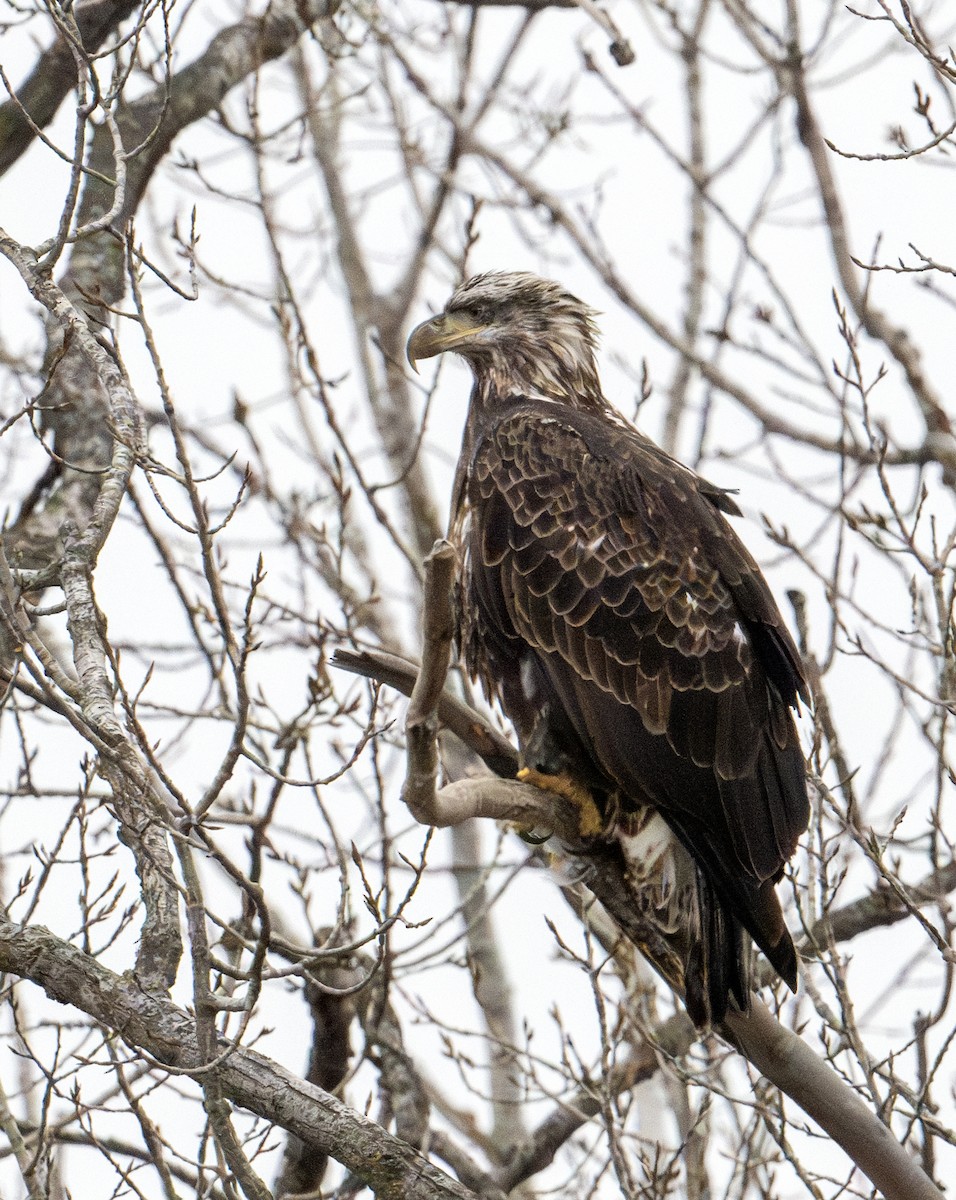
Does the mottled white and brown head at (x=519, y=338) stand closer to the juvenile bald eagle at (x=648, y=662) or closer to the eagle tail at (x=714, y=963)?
the juvenile bald eagle at (x=648, y=662)

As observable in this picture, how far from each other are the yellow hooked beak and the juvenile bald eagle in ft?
2.14

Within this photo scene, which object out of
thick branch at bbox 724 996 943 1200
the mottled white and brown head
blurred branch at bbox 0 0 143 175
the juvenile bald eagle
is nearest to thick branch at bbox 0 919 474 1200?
thick branch at bbox 724 996 943 1200

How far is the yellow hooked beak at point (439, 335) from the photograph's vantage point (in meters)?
5.51

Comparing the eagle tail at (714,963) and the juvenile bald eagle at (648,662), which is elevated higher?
the juvenile bald eagle at (648,662)

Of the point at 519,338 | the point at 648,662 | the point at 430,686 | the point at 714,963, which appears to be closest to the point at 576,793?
the point at 648,662

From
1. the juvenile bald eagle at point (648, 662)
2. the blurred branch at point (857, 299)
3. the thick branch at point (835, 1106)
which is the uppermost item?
the blurred branch at point (857, 299)

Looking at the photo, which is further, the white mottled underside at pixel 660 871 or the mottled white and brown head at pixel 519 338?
the mottled white and brown head at pixel 519 338

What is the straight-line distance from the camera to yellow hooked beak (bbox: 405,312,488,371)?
18.1 feet

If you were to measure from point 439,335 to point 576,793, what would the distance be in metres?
1.81

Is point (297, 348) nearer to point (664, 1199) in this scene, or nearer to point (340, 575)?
point (340, 575)

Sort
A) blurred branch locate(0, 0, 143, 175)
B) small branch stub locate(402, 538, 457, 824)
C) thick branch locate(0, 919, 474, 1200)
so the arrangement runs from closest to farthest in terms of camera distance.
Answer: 1. small branch stub locate(402, 538, 457, 824)
2. thick branch locate(0, 919, 474, 1200)
3. blurred branch locate(0, 0, 143, 175)

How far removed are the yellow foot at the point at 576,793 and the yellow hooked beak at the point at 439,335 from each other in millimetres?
1670

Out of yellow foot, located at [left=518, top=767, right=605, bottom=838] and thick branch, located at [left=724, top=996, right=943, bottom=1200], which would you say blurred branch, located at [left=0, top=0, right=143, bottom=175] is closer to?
yellow foot, located at [left=518, top=767, right=605, bottom=838]

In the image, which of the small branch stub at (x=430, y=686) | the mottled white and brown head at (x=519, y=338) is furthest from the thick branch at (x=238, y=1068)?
the mottled white and brown head at (x=519, y=338)
